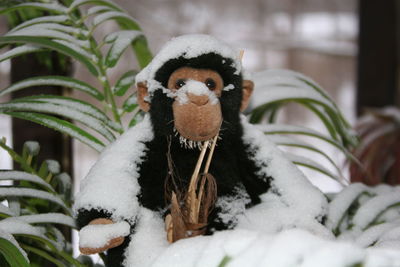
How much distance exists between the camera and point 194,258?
0.24 meters

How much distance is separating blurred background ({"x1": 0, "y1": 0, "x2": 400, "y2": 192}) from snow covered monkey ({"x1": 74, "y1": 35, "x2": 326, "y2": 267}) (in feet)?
3.94

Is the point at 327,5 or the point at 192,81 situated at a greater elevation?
the point at 327,5

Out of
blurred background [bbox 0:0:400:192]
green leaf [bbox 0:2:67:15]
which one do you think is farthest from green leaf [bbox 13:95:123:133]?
blurred background [bbox 0:0:400:192]

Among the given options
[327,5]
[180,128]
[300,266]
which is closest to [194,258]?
[300,266]

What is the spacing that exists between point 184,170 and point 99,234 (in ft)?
0.33

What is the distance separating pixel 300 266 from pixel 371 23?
1552 mm

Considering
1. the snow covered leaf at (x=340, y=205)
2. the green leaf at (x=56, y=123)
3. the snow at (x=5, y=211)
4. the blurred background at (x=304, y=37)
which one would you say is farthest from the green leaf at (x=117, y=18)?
the blurred background at (x=304, y=37)

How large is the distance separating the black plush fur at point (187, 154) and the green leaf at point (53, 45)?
5.7 inches

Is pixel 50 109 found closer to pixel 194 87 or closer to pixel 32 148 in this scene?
pixel 32 148

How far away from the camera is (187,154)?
42 centimetres

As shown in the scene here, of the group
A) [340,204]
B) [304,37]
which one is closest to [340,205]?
[340,204]

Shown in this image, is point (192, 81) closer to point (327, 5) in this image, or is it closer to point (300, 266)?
point (300, 266)

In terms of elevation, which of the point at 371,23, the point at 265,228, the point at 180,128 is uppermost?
the point at 371,23

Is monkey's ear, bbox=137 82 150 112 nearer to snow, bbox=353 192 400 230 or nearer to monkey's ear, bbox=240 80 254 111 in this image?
monkey's ear, bbox=240 80 254 111
